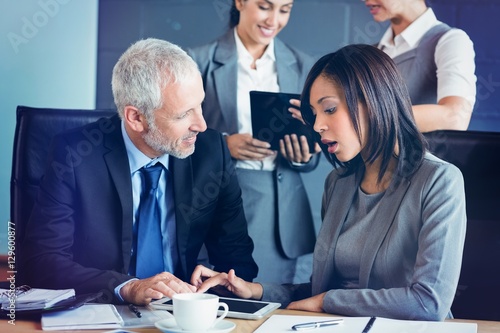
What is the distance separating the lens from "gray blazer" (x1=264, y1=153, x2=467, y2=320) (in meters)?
1.43

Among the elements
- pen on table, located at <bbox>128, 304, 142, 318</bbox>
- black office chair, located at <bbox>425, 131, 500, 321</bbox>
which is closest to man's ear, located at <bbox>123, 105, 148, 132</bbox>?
pen on table, located at <bbox>128, 304, 142, 318</bbox>

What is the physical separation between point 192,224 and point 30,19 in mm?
1386

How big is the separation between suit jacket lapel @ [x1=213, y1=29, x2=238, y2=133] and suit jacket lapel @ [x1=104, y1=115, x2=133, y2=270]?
71cm

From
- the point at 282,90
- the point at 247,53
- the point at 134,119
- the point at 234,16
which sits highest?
the point at 234,16

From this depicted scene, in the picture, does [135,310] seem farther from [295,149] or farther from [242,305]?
[295,149]

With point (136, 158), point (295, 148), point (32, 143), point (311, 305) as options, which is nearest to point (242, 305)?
point (311, 305)

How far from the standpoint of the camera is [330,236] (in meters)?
→ 1.75

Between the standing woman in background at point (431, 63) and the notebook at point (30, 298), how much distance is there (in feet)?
4.65

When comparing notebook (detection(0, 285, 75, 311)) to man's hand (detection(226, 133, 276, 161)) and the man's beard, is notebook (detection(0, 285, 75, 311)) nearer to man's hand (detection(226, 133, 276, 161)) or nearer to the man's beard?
the man's beard

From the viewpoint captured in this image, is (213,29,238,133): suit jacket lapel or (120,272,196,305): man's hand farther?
(213,29,238,133): suit jacket lapel

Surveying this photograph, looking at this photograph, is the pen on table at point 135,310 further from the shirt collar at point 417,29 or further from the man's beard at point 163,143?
the shirt collar at point 417,29

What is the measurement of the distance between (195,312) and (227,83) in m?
1.53

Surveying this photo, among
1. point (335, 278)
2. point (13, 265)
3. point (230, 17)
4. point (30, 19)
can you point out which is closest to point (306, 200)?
point (230, 17)

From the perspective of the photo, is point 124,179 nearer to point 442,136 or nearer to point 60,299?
point 60,299
